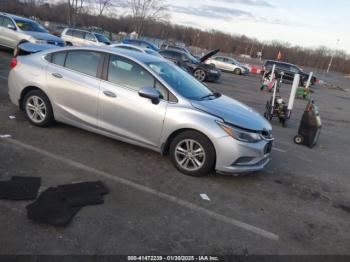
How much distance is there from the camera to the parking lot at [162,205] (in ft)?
11.2

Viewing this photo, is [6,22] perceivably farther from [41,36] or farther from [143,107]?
[143,107]

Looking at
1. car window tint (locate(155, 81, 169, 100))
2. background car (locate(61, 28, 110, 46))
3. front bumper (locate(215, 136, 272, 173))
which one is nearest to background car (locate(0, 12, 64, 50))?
background car (locate(61, 28, 110, 46))

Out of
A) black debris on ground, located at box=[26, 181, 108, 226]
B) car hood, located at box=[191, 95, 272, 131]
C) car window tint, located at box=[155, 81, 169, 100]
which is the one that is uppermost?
car window tint, located at box=[155, 81, 169, 100]

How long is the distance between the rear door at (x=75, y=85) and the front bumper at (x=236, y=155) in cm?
214

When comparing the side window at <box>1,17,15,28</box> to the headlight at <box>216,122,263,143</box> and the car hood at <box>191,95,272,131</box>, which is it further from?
the headlight at <box>216,122,263,143</box>

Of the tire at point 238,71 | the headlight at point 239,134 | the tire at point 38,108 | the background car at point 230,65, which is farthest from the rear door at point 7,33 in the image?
the tire at point 238,71

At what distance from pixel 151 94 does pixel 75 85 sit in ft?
4.79

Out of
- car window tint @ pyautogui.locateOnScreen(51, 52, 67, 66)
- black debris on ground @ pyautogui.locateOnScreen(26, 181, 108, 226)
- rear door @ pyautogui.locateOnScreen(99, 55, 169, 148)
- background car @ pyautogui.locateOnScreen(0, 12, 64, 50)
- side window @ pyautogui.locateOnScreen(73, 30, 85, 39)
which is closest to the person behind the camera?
black debris on ground @ pyautogui.locateOnScreen(26, 181, 108, 226)

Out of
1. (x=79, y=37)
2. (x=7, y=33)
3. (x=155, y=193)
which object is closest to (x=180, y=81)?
(x=155, y=193)

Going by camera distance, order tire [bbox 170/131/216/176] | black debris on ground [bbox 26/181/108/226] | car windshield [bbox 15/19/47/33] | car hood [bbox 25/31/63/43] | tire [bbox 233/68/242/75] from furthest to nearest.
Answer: tire [bbox 233/68/242/75] → car windshield [bbox 15/19/47/33] → car hood [bbox 25/31/63/43] → tire [bbox 170/131/216/176] → black debris on ground [bbox 26/181/108/226]

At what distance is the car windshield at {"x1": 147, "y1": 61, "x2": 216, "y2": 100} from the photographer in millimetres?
5508

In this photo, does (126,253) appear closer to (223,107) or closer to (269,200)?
(269,200)

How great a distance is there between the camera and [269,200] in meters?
4.93

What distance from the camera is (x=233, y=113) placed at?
5340 mm
